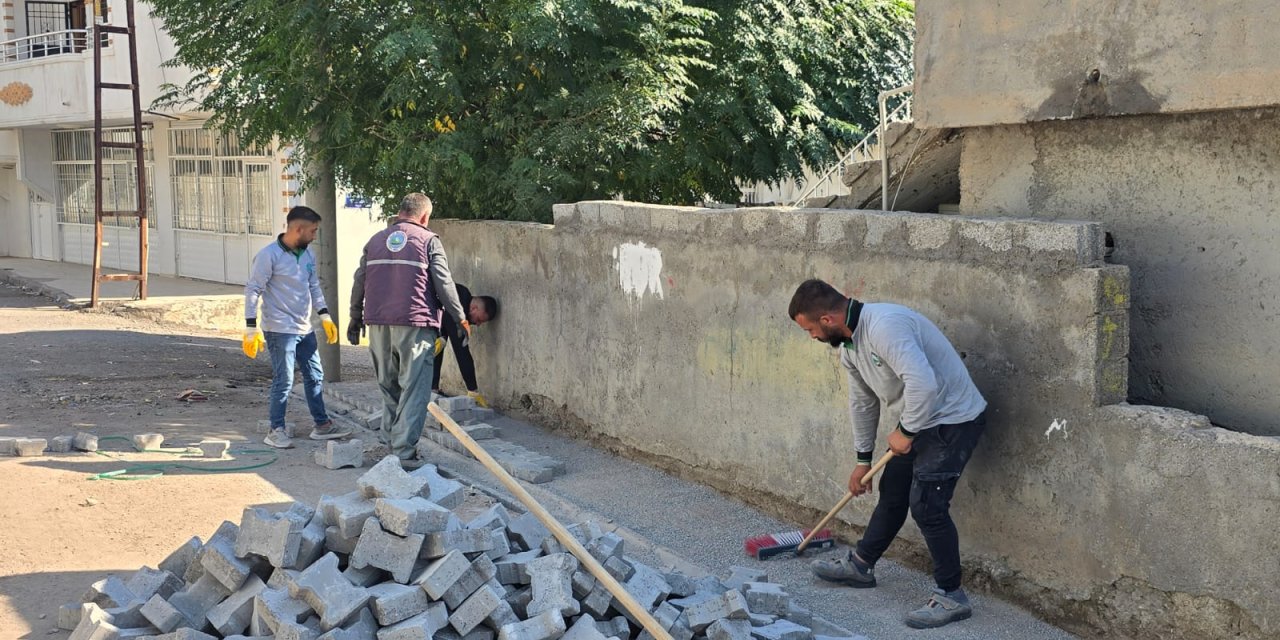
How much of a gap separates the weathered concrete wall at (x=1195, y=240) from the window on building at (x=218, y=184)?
1563 centimetres

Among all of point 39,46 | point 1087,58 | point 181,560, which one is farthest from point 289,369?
point 39,46

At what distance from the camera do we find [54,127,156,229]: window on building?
939 inches

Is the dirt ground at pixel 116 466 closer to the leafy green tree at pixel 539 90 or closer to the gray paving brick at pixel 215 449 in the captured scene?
the gray paving brick at pixel 215 449

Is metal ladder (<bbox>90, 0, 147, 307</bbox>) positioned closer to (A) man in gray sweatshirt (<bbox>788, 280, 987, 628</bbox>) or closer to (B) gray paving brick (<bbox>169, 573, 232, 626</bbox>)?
(B) gray paving brick (<bbox>169, 573, 232, 626</bbox>)

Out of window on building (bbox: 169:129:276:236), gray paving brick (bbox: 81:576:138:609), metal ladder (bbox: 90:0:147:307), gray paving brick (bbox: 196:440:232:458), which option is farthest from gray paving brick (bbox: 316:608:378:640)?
window on building (bbox: 169:129:276:236)

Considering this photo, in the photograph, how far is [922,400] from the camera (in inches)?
193

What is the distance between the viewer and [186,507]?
714 cm

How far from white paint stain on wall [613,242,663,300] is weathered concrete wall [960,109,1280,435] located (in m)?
2.77

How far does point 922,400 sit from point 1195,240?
4.79 feet

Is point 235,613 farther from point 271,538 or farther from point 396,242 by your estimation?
point 396,242

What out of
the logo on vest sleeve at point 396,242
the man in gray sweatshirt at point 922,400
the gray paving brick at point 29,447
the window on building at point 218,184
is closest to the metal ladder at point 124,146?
the window on building at point 218,184

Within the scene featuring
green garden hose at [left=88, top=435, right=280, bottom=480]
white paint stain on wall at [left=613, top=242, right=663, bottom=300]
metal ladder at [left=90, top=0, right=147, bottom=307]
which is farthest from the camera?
metal ladder at [left=90, top=0, right=147, bottom=307]

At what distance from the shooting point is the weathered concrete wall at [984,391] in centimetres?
446

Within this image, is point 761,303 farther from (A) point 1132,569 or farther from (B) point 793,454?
(A) point 1132,569
